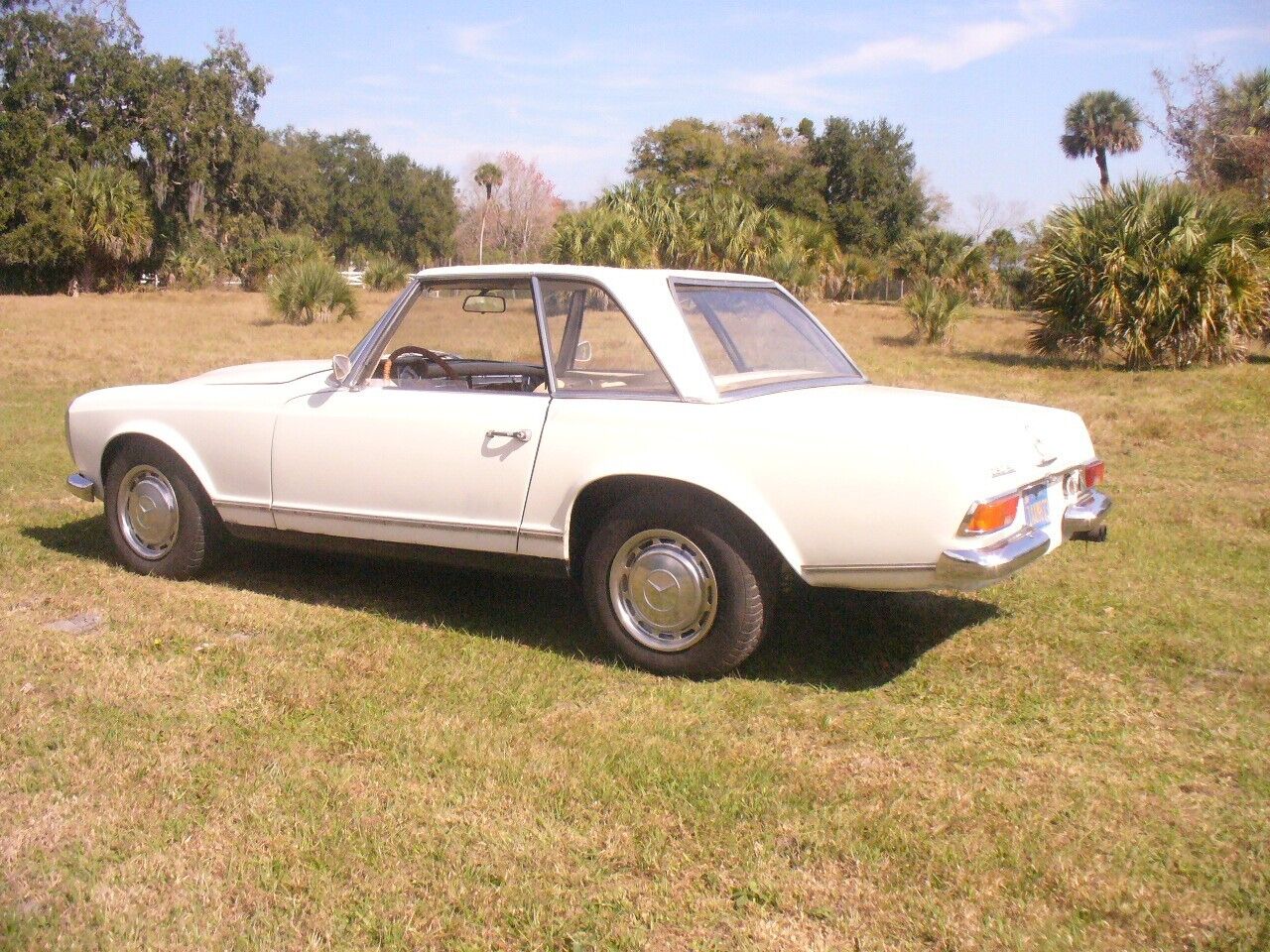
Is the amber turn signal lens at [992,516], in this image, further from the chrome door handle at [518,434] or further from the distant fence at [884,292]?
the distant fence at [884,292]

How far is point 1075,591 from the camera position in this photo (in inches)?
223

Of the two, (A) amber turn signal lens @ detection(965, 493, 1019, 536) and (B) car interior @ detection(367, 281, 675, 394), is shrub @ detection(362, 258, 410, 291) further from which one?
(A) amber turn signal lens @ detection(965, 493, 1019, 536)

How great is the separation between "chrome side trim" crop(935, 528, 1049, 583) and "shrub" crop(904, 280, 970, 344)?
1781 cm

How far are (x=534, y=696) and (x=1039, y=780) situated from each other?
5.60ft

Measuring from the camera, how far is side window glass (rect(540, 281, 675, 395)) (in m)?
4.61

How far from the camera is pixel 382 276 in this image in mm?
37062

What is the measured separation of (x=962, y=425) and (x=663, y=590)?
1.21 metres

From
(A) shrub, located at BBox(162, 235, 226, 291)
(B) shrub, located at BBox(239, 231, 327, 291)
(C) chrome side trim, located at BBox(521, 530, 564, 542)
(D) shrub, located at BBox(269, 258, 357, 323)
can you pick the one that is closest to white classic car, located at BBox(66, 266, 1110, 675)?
(C) chrome side trim, located at BBox(521, 530, 564, 542)

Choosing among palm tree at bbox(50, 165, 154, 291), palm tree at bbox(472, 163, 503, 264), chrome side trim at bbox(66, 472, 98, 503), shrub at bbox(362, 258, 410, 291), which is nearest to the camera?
chrome side trim at bbox(66, 472, 98, 503)

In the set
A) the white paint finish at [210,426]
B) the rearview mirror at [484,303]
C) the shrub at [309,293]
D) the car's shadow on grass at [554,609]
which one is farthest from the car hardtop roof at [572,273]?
the shrub at [309,293]

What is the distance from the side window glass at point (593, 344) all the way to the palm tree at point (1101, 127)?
2138 inches

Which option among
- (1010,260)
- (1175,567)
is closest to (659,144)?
(1010,260)

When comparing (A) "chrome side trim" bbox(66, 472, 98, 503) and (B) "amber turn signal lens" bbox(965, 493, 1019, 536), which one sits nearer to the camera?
(B) "amber turn signal lens" bbox(965, 493, 1019, 536)

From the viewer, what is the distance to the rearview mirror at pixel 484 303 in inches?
204
